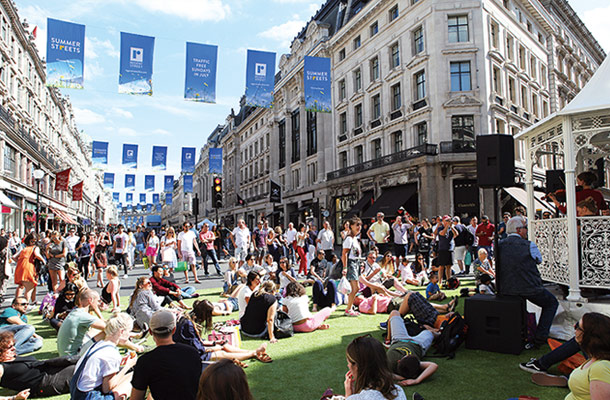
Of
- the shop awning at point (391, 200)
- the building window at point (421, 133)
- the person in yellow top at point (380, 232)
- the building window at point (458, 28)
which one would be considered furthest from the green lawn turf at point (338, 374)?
the building window at point (458, 28)

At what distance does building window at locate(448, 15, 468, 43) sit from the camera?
26.7m

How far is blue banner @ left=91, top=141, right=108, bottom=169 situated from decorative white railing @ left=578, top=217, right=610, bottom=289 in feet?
106

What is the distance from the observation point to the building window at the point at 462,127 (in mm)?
25984

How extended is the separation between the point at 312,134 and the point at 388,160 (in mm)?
14210

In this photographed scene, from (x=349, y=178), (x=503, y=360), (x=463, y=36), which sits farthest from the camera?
(x=349, y=178)

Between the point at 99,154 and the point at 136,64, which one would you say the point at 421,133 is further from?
the point at 99,154

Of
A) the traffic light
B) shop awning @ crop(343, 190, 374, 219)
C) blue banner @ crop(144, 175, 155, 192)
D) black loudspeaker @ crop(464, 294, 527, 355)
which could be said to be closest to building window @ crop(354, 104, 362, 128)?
shop awning @ crop(343, 190, 374, 219)

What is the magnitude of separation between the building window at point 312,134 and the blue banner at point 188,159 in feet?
41.2

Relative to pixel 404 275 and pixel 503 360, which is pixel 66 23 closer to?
pixel 404 275

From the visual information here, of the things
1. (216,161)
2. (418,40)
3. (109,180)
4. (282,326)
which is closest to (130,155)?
(216,161)

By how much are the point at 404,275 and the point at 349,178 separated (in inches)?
837

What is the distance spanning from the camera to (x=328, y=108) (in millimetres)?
19188

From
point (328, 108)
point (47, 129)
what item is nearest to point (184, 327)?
point (328, 108)

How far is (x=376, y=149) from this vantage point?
32.1m
